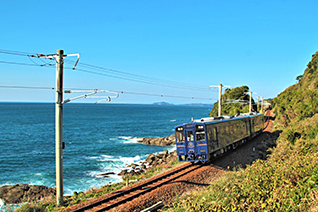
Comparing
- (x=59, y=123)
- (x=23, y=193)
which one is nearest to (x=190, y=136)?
(x=59, y=123)

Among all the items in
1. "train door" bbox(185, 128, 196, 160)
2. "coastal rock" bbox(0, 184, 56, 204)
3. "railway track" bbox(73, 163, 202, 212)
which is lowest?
"coastal rock" bbox(0, 184, 56, 204)

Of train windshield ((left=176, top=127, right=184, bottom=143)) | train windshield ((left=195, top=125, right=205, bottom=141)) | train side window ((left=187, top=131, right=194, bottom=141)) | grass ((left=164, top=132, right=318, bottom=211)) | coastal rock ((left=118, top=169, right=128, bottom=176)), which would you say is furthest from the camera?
coastal rock ((left=118, top=169, right=128, bottom=176))

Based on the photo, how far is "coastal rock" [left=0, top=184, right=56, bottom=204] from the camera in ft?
63.9

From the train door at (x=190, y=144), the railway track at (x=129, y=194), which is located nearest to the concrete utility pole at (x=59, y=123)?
the railway track at (x=129, y=194)

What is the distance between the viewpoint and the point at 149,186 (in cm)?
1365

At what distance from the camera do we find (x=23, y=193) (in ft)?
66.8

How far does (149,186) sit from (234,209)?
918cm

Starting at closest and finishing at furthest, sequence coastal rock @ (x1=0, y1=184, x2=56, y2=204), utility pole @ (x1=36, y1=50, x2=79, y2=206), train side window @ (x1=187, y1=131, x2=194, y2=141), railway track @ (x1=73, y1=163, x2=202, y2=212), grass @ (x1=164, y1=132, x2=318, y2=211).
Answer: grass @ (x1=164, y1=132, x2=318, y2=211)
railway track @ (x1=73, y1=163, x2=202, y2=212)
utility pole @ (x1=36, y1=50, x2=79, y2=206)
train side window @ (x1=187, y1=131, x2=194, y2=141)
coastal rock @ (x1=0, y1=184, x2=56, y2=204)

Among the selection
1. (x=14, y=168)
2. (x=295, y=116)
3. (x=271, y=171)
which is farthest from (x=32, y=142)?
(x=271, y=171)

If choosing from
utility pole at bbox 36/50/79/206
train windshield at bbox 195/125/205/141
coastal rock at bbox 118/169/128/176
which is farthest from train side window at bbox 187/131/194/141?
coastal rock at bbox 118/169/128/176

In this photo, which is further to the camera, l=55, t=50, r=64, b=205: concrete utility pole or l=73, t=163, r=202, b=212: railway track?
l=55, t=50, r=64, b=205: concrete utility pole

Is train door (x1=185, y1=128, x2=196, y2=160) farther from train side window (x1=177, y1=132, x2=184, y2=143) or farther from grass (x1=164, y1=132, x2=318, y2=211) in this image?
grass (x1=164, y1=132, x2=318, y2=211)

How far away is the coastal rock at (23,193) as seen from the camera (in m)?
19.5

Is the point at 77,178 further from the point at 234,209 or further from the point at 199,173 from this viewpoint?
the point at 234,209
